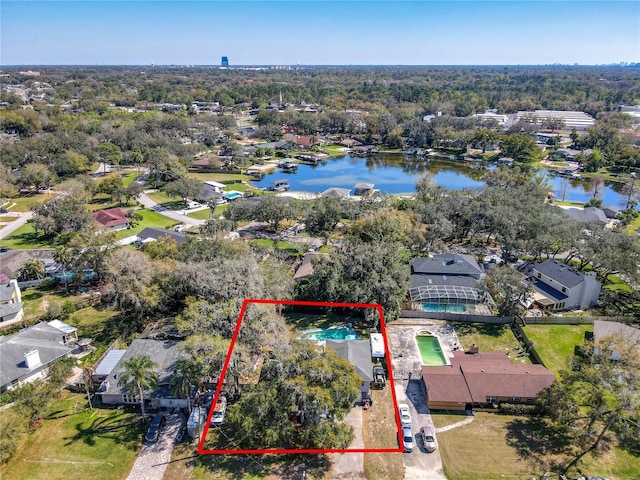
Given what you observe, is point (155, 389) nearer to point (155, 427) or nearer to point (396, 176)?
point (155, 427)

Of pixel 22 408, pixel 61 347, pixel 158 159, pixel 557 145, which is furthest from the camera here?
pixel 557 145

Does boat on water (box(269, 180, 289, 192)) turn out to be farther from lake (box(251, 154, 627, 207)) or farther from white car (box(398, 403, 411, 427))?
white car (box(398, 403, 411, 427))

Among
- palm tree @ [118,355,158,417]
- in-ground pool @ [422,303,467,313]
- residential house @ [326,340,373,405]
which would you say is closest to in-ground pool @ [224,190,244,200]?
in-ground pool @ [422,303,467,313]

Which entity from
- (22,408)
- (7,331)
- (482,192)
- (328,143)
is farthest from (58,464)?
(328,143)

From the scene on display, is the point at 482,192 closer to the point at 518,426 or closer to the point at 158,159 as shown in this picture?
the point at 518,426

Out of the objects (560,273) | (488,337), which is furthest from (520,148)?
(488,337)

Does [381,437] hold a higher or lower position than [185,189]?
lower

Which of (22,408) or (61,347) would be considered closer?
(22,408)
